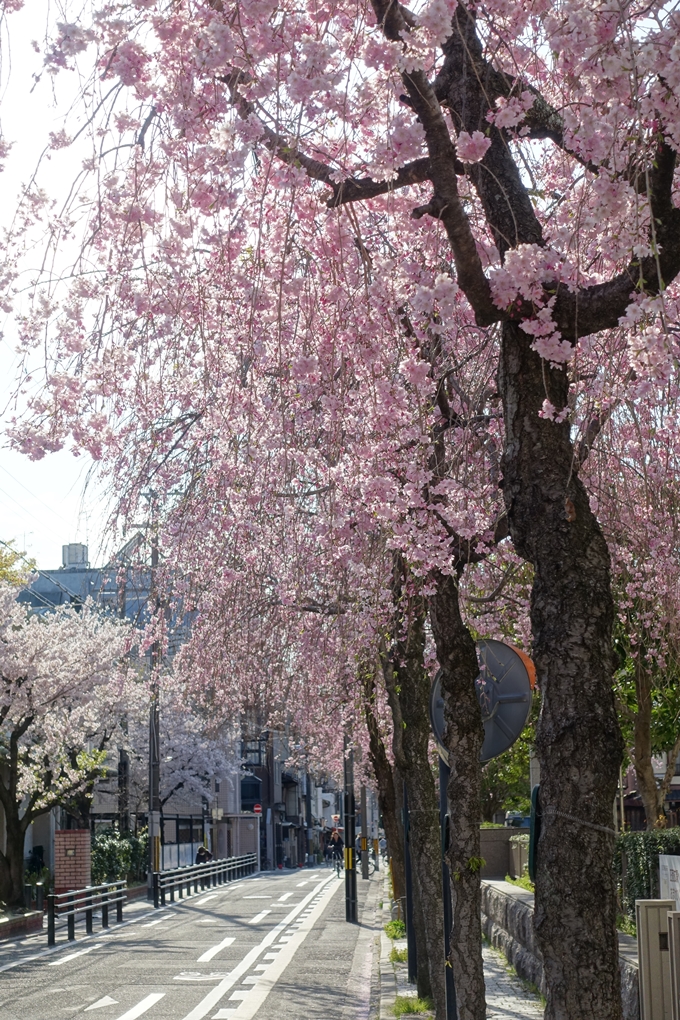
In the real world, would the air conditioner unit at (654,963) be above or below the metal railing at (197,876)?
above

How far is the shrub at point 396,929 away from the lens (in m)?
20.9

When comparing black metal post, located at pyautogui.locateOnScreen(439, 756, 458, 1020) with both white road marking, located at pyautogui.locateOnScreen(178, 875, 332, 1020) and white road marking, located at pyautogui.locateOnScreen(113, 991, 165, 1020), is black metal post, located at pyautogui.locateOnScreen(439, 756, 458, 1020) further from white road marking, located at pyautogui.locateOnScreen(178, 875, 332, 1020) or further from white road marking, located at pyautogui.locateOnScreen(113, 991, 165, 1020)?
white road marking, located at pyautogui.locateOnScreen(113, 991, 165, 1020)

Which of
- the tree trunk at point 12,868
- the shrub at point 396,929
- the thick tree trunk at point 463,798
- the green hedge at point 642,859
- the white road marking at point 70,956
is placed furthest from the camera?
the tree trunk at point 12,868

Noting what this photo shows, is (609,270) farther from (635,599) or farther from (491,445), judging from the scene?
(635,599)

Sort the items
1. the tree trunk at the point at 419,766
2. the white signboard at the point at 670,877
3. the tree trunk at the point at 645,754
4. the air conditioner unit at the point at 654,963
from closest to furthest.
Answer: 1. the air conditioner unit at the point at 654,963
2. the white signboard at the point at 670,877
3. the tree trunk at the point at 419,766
4. the tree trunk at the point at 645,754

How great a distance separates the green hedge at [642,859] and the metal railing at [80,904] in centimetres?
1078

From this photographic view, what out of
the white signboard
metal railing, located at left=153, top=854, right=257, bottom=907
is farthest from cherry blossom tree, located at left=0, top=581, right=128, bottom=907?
the white signboard

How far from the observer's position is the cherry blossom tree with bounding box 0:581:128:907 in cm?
2873

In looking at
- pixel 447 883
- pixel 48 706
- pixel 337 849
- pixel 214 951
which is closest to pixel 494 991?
pixel 447 883

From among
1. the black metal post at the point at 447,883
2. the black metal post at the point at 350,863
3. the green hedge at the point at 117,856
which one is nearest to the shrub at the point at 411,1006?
the black metal post at the point at 447,883

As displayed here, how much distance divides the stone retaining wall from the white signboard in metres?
0.59

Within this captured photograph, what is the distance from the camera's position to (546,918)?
469 cm

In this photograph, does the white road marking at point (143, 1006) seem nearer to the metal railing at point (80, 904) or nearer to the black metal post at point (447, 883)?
the black metal post at point (447, 883)

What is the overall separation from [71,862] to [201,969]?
12.9 meters
